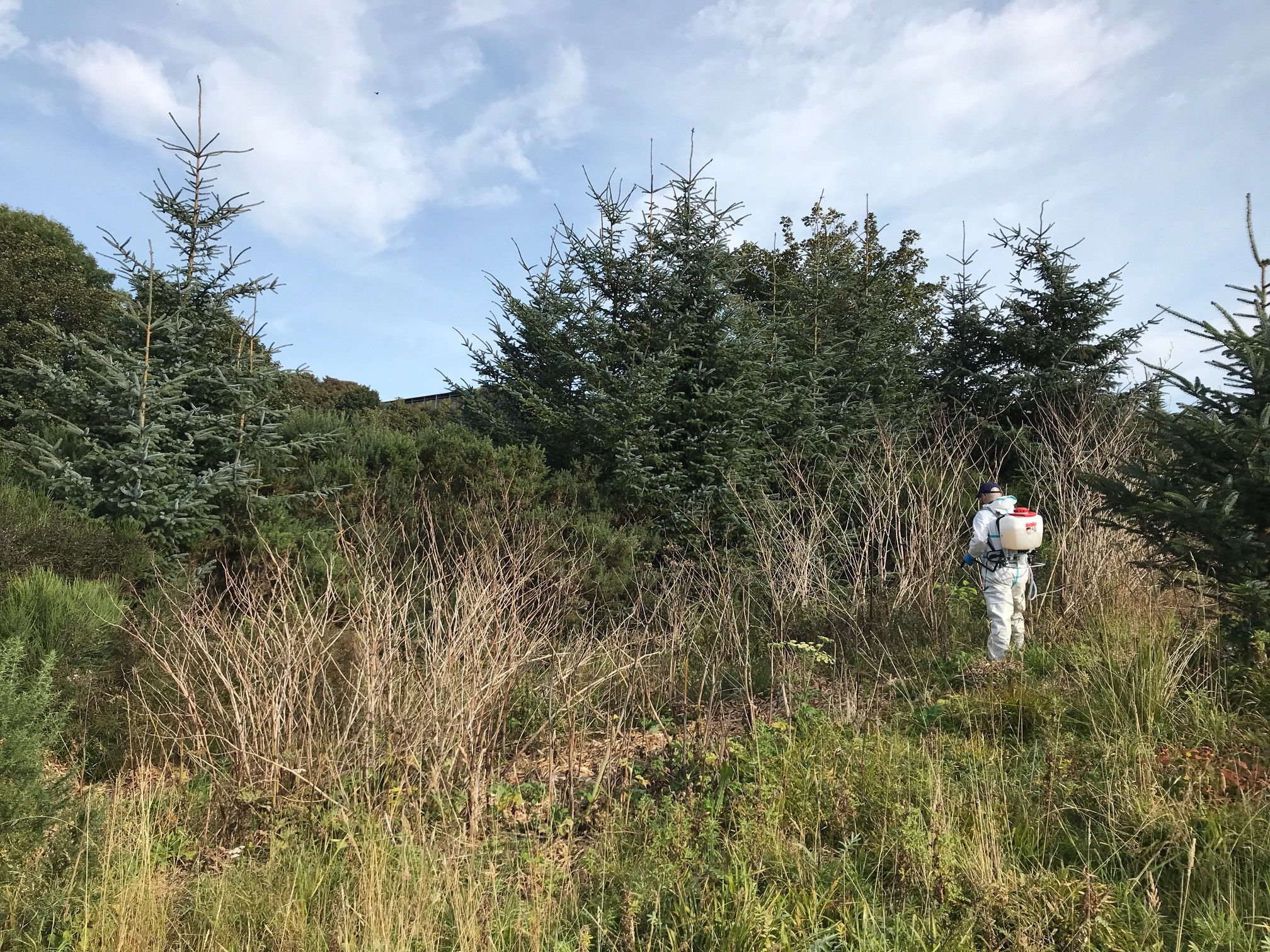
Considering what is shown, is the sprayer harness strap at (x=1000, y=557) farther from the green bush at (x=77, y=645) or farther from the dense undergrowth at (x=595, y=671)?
the green bush at (x=77, y=645)

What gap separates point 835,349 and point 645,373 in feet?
14.5

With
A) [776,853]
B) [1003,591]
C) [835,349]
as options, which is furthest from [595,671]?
[835,349]

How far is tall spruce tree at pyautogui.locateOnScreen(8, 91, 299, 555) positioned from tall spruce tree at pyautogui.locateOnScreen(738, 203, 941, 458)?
623 cm

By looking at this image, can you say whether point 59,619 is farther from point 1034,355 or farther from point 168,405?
point 1034,355

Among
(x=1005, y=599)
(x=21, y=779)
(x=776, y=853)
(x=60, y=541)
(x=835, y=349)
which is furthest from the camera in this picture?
(x=835, y=349)

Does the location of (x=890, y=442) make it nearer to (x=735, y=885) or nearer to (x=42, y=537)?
(x=735, y=885)

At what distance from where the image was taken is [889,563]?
387 inches

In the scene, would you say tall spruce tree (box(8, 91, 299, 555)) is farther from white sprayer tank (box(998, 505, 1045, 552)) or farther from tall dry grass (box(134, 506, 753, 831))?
white sprayer tank (box(998, 505, 1045, 552))

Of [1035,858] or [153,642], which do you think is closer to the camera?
Result: [1035,858]

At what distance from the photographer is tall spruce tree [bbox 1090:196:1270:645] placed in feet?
15.1

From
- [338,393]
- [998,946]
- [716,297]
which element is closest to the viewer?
[998,946]

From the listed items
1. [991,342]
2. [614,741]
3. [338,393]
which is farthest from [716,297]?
[338,393]

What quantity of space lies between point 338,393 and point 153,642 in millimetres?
28819

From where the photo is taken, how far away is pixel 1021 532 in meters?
6.20
